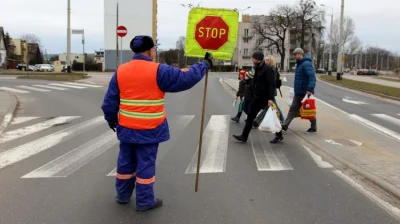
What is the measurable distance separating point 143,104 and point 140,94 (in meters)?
A: 0.11

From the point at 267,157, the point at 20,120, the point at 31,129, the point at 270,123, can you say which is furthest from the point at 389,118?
the point at 20,120

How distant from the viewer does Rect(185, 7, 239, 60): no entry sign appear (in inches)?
215

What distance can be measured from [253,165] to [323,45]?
99.7 metres

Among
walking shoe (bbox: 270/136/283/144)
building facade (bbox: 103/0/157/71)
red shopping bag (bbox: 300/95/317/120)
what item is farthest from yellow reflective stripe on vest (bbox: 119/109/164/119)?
building facade (bbox: 103/0/157/71)

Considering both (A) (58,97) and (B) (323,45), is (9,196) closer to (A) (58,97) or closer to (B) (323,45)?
(A) (58,97)

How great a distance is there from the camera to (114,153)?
24.8 feet

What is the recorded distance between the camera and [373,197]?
513 centimetres

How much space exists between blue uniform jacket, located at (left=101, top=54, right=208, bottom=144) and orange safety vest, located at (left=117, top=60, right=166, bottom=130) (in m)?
0.05

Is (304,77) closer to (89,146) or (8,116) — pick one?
(89,146)

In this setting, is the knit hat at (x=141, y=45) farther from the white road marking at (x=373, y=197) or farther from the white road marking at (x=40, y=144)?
the white road marking at (x=40, y=144)

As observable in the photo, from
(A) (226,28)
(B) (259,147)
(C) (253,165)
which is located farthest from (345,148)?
(A) (226,28)

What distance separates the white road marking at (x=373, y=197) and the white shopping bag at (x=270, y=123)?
2.11 meters

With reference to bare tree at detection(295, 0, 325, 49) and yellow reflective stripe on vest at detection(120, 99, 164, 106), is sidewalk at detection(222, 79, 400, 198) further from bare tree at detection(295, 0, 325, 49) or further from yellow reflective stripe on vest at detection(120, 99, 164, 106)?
bare tree at detection(295, 0, 325, 49)

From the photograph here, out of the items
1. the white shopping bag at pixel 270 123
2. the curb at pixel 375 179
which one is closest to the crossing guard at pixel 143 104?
the curb at pixel 375 179
